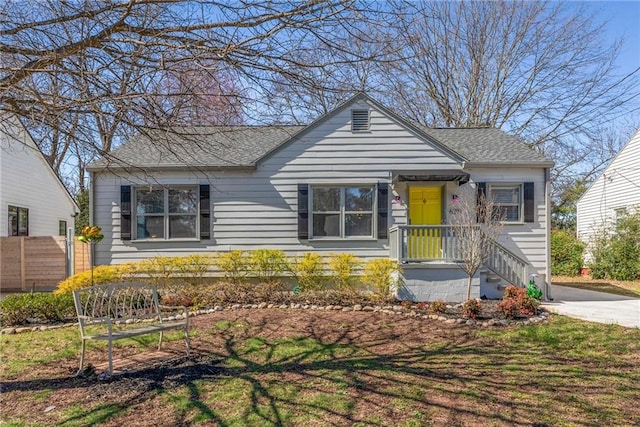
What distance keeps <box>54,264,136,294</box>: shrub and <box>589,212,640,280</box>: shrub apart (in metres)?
16.3

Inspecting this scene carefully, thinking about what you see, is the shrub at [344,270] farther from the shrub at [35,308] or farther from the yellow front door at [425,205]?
the shrub at [35,308]

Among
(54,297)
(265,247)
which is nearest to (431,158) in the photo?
(265,247)

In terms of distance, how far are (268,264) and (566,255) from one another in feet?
44.8

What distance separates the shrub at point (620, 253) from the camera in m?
15.2

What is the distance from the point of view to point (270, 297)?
371 inches

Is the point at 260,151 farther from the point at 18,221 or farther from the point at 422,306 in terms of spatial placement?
the point at 18,221

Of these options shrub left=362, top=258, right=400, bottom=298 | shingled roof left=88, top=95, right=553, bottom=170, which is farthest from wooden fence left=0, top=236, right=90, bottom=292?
shrub left=362, top=258, right=400, bottom=298

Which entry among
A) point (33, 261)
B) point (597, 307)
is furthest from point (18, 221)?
point (597, 307)

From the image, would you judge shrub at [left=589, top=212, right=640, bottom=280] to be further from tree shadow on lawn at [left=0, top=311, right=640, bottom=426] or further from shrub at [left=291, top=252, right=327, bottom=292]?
tree shadow on lawn at [left=0, top=311, right=640, bottom=426]

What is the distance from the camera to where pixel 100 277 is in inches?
383

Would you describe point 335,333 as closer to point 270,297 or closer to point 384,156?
point 270,297

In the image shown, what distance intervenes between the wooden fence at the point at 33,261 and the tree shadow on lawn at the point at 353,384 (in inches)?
362

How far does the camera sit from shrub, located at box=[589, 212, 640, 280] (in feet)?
49.9

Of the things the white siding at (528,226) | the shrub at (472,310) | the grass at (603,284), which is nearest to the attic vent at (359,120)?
the white siding at (528,226)
